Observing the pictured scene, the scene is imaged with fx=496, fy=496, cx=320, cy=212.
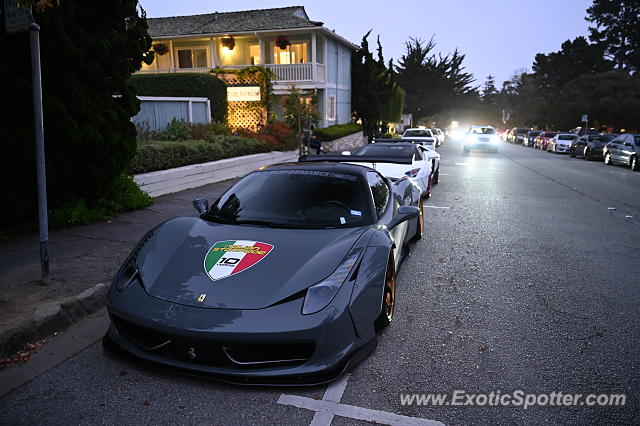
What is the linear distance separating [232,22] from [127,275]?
3030 centimetres

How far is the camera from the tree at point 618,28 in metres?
64.1

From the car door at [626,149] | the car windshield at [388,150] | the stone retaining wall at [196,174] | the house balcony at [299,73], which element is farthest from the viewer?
the house balcony at [299,73]

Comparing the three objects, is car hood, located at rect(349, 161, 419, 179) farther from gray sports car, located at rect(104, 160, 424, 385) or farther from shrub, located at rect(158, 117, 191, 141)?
shrub, located at rect(158, 117, 191, 141)

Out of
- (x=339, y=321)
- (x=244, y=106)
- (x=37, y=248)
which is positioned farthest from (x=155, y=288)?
(x=244, y=106)

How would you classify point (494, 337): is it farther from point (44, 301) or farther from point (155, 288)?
point (44, 301)

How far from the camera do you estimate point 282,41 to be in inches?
1072

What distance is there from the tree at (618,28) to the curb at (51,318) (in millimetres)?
74147

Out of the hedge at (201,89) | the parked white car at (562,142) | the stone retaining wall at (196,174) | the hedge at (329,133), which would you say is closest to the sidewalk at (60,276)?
the stone retaining wall at (196,174)

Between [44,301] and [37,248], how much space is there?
2070mm

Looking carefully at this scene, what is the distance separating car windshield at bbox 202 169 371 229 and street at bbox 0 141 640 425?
105 centimetres

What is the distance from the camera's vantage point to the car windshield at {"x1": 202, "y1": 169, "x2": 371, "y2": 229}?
13.7 ft

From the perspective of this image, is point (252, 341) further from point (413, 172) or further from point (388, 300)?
point (413, 172)

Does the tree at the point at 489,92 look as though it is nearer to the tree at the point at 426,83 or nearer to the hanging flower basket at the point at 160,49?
the tree at the point at 426,83

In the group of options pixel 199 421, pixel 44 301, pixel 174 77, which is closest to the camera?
pixel 199 421
